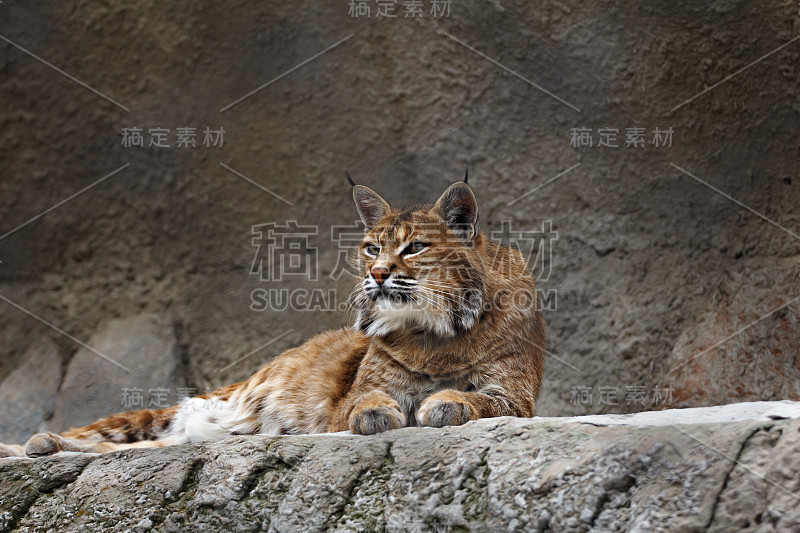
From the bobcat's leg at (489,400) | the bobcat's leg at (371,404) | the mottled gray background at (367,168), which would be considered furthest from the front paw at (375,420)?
the mottled gray background at (367,168)

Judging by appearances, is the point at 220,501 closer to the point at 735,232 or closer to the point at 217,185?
the point at 217,185

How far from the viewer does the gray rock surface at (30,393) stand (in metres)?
6.05

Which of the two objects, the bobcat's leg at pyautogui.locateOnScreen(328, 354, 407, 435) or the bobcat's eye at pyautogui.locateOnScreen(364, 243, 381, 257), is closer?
the bobcat's leg at pyautogui.locateOnScreen(328, 354, 407, 435)

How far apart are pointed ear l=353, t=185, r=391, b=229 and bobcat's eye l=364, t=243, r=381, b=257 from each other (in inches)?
→ 10.6

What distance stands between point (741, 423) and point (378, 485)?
47.5 inches

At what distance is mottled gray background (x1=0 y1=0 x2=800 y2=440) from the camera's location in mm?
5586

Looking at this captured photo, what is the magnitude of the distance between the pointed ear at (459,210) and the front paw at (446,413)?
971mm

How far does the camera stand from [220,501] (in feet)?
10.4

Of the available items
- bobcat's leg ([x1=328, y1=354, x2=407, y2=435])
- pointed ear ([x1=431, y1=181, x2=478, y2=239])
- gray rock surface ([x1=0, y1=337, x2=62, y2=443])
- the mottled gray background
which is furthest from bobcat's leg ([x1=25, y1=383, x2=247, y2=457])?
gray rock surface ([x1=0, y1=337, x2=62, y2=443])

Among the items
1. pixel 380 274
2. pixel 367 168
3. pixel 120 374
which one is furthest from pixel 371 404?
pixel 120 374

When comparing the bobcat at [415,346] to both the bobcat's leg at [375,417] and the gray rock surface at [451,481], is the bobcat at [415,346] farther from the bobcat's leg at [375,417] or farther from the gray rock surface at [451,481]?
the gray rock surface at [451,481]

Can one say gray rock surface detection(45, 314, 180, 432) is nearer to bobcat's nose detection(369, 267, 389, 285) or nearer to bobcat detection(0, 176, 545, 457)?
bobcat detection(0, 176, 545, 457)

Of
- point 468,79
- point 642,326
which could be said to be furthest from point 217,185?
point 642,326

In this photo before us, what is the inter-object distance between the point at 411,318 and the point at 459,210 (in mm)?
588
